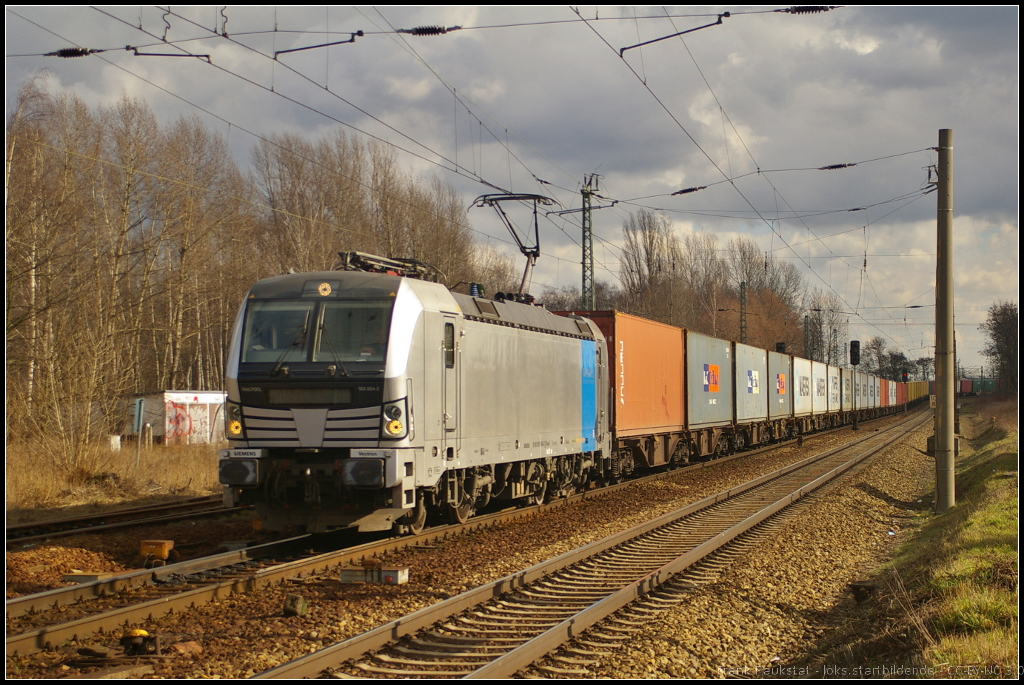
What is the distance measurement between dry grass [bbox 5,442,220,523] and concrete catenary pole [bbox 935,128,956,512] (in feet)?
45.5

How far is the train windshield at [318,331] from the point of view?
32.2ft

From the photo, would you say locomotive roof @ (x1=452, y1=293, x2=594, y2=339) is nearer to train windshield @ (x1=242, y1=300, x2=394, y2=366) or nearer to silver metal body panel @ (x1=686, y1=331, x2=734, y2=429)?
train windshield @ (x1=242, y1=300, x2=394, y2=366)

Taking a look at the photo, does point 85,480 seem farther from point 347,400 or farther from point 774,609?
point 774,609

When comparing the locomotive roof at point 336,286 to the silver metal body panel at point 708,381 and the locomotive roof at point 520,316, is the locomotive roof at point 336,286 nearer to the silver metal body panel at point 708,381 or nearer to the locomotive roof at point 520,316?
the locomotive roof at point 520,316

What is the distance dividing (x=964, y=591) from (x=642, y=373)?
1261 cm

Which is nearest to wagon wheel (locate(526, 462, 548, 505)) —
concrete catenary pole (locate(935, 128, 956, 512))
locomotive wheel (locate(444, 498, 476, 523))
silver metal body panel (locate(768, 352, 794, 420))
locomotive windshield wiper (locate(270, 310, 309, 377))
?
locomotive wheel (locate(444, 498, 476, 523))

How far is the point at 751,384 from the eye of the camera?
2919 cm

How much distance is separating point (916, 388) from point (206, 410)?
9279 centimetres

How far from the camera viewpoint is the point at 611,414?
58.6 ft

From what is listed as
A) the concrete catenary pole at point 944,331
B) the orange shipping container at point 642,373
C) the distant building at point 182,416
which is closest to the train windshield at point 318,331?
the orange shipping container at point 642,373

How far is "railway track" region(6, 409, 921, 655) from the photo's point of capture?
258 inches

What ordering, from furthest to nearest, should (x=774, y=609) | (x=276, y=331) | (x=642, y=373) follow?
(x=642, y=373) < (x=276, y=331) < (x=774, y=609)

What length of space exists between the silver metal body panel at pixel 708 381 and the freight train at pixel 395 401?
265 inches

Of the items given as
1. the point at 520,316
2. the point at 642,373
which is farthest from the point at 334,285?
the point at 642,373
